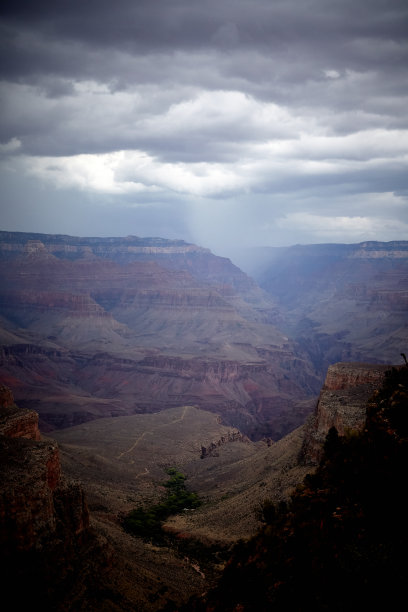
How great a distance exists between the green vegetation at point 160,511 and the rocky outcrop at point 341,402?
12.3 m

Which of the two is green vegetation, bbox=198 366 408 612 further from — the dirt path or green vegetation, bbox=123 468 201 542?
the dirt path

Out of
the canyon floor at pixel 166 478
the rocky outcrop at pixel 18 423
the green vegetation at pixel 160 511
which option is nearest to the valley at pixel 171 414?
the canyon floor at pixel 166 478

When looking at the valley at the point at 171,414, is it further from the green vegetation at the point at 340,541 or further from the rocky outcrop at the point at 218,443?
the green vegetation at the point at 340,541

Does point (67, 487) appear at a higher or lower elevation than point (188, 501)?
higher

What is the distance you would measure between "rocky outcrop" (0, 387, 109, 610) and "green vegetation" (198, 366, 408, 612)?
6768mm

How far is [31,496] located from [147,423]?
58.9 m

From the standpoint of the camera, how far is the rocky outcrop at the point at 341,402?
38.0 meters

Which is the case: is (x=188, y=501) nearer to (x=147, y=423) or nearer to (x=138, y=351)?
(x=147, y=423)

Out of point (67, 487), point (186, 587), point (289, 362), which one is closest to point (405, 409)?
point (186, 587)

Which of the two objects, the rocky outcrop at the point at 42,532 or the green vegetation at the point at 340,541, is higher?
the green vegetation at the point at 340,541

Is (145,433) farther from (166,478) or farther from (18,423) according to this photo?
(18,423)

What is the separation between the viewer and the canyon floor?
28734 mm

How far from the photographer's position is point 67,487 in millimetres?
28422

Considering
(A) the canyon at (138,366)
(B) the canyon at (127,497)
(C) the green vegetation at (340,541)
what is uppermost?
(C) the green vegetation at (340,541)
